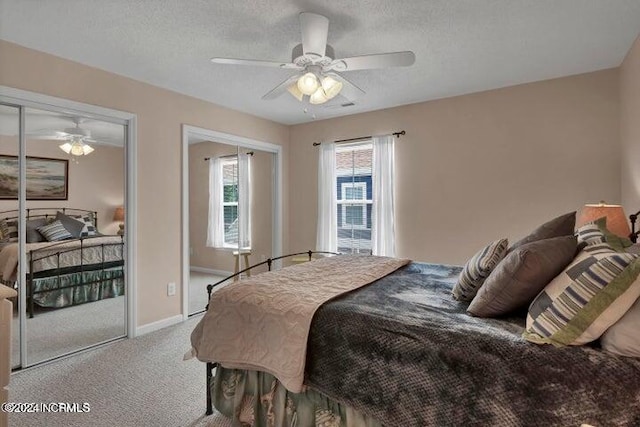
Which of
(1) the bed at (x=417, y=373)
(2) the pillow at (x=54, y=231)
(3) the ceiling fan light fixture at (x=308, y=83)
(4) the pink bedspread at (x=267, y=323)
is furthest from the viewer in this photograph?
(2) the pillow at (x=54, y=231)

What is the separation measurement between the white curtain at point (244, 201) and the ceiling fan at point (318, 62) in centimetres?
217

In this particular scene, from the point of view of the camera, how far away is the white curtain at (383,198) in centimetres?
422

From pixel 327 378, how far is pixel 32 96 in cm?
304

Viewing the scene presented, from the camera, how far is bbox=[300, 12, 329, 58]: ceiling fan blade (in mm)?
2041

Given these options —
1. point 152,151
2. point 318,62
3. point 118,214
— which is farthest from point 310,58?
point 118,214

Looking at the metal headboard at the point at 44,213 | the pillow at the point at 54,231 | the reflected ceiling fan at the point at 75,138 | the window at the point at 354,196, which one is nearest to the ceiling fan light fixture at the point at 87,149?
the reflected ceiling fan at the point at 75,138

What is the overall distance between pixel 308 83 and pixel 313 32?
30cm

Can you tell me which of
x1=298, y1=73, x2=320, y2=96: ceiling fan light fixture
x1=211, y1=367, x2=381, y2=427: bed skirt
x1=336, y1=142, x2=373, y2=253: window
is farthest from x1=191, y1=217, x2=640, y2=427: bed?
x1=336, y1=142, x2=373, y2=253: window

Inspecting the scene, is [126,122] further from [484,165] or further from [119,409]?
[484,165]

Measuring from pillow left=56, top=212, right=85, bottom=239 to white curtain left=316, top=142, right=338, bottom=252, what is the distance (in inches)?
110

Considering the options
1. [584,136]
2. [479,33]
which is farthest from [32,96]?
[584,136]

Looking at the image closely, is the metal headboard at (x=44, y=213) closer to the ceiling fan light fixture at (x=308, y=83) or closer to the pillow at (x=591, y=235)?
the ceiling fan light fixture at (x=308, y=83)

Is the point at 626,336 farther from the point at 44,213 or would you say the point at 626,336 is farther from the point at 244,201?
the point at 244,201

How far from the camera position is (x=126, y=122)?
324 cm
